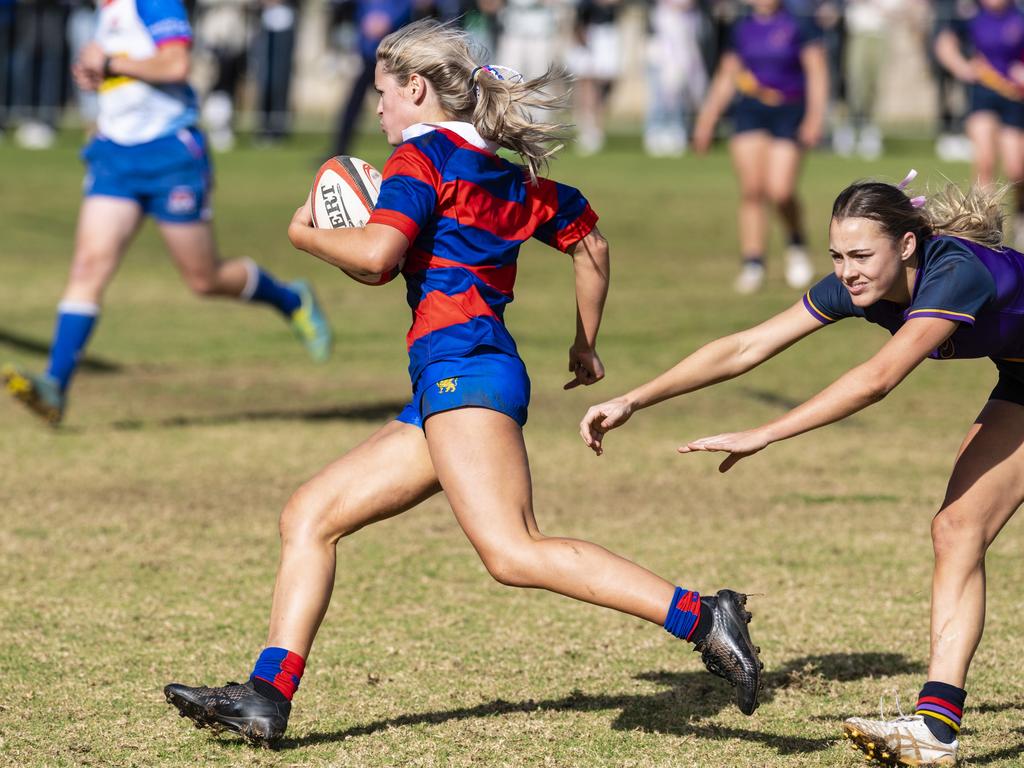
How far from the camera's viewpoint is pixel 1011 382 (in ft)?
14.9

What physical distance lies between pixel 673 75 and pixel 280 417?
1530 cm

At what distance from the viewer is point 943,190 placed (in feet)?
14.4

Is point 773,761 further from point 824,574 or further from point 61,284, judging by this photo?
point 61,284

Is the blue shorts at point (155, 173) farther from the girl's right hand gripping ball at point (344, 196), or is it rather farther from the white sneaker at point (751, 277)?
the white sneaker at point (751, 277)

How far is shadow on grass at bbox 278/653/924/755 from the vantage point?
4527 mm

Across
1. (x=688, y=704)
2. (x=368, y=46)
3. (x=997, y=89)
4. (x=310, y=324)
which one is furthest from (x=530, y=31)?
(x=688, y=704)

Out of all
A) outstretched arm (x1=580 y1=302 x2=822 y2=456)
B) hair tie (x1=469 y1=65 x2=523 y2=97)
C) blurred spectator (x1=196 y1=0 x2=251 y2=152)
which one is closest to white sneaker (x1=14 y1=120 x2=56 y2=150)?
blurred spectator (x1=196 y1=0 x2=251 y2=152)

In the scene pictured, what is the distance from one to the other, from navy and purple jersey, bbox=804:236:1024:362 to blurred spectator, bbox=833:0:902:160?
20.3 meters

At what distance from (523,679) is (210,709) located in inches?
41.4

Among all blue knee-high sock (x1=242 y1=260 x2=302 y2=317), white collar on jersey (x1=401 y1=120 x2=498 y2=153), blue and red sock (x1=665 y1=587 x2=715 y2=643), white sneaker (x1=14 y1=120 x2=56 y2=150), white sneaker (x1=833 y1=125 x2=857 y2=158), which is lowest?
white sneaker (x1=14 y1=120 x2=56 y2=150)

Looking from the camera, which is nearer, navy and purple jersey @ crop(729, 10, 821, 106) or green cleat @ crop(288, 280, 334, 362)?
green cleat @ crop(288, 280, 334, 362)

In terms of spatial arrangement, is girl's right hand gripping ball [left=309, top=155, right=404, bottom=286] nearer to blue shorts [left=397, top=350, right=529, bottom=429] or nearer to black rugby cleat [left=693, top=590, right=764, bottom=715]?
blue shorts [left=397, top=350, right=529, bottom=429]

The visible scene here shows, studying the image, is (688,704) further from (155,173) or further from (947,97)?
(947,97)

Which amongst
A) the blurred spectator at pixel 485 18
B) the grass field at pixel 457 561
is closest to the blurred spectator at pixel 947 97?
the blurred spectator at pixel 485 18
